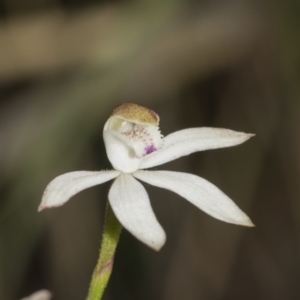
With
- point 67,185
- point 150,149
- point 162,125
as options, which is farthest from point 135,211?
point 162,125

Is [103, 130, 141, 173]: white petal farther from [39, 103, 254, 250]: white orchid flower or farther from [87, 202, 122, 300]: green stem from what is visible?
[87, 202, 122, 300]: green stem

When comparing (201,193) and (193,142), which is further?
(193,142)

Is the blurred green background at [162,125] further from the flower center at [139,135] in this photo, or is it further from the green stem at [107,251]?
the green stem at [107,251]

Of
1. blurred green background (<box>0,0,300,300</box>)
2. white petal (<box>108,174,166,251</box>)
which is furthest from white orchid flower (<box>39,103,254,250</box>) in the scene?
blurred green background (<box>0,0,300,300</box>)

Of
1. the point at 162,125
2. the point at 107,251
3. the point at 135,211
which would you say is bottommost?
the point at 162,125

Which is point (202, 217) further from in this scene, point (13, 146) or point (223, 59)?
point (13, 146)

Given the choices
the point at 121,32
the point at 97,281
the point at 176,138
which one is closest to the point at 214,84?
the point at 121,32

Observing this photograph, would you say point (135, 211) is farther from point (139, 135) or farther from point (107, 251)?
point (139, 135)
